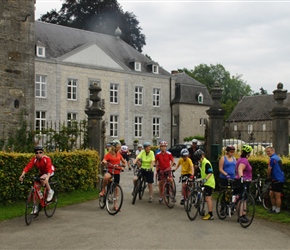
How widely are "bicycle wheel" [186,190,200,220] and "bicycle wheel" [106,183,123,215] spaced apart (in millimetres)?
1761

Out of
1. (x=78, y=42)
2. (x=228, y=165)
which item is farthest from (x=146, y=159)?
(x=78, y=42)

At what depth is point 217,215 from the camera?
10.8 meters

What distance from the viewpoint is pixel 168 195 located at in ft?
40.1

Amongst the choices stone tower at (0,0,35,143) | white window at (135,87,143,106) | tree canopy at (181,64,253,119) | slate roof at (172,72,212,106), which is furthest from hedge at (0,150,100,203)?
tree canopy at (181,64,253,119)

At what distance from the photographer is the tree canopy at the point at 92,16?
2035 inches

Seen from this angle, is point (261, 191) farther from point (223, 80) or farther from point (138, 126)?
point (223, 80)

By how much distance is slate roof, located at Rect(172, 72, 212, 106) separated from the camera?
5223 cm

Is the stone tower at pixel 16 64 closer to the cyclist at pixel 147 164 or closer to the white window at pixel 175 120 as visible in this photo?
the cyclist at pixel 147 164

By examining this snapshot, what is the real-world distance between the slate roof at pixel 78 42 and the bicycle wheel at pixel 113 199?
32.1m

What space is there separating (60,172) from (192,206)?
486 cm

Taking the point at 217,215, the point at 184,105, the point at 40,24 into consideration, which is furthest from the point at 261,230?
the point at 184,105

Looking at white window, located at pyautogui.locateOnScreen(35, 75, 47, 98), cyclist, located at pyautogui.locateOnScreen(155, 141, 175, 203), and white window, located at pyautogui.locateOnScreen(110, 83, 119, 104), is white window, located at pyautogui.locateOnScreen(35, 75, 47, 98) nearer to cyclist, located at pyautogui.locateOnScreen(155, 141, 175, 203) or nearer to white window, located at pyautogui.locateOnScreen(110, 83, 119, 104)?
white window, located at pyautogui.locateOnScreen(110, 83, 119, 104)

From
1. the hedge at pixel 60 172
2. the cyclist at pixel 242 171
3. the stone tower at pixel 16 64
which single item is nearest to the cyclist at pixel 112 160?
the hedge at pixel 60 172

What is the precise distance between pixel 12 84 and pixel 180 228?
306 inches
